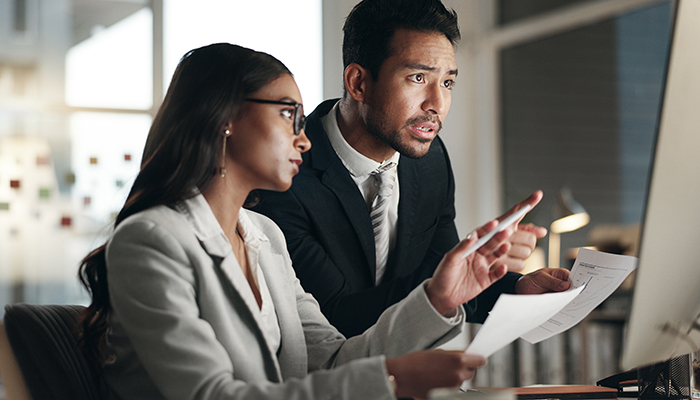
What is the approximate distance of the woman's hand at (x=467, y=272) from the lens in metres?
1.07

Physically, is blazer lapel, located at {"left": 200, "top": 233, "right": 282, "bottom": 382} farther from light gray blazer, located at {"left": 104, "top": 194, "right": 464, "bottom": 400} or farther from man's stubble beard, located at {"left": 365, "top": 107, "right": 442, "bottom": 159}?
man's stubble beard, located at {"left": 365, "top": 107, "right": 442, "bottom": 159}

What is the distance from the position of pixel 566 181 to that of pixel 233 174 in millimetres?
4255

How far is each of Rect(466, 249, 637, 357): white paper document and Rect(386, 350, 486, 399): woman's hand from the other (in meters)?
0.03

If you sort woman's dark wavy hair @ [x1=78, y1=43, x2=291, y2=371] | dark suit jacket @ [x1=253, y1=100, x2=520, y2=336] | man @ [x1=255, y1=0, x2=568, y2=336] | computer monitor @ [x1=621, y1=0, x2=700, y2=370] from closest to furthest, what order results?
computer monitor @ [x1=621, y1=0, x2=700, y2=370] → woman's dark wavy hair @ [x1=78, y1=43, x2=291, y2=371] → dark suit jacket @ [x1=253, y1=100, x2=520, y2=336] → man @ [x1=255, y1=0, x2=568, y2=336]

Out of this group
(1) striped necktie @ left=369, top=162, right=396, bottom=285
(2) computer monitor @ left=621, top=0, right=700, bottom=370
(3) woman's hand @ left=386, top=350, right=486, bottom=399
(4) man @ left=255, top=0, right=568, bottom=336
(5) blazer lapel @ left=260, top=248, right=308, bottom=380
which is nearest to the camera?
(2) computer monitor @ left=621, top=0, right=700, bottom=370

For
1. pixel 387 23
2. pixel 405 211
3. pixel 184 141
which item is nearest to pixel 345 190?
pixel 405 211

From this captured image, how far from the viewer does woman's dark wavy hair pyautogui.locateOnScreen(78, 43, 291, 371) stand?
1108 mm

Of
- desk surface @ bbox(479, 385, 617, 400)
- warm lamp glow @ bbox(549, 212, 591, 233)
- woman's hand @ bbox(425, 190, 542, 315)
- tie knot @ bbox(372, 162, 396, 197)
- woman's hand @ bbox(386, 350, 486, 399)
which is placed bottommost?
desk surface @ bbox(479, 385, 617, 400)

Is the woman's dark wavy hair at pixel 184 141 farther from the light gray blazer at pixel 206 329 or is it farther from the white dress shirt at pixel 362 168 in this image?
the white dress shirt at pixel 362 168

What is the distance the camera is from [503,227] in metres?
1.02

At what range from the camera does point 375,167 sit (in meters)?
1.86

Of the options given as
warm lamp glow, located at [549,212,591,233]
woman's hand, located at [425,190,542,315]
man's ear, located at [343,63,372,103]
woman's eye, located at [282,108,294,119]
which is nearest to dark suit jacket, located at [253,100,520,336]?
man's ear, located at [343,63,372,103]

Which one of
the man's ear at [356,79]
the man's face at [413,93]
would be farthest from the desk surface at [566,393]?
the man's ear at [356,79]

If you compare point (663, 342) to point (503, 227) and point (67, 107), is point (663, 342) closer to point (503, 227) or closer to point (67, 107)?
point (503, 227)
